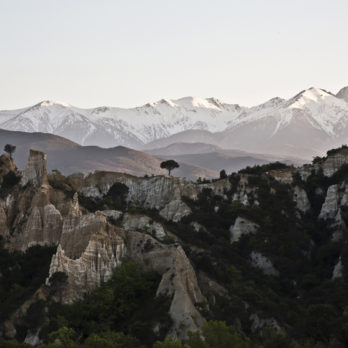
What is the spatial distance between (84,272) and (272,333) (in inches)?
1378

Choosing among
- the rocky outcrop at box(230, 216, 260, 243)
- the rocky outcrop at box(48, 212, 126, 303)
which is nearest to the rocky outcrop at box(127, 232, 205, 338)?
the rocky outcrop at box(48, 212, 126, 303)

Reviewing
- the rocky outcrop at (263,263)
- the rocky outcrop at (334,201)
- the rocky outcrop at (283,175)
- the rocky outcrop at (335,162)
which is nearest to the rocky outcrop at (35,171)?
the rocky outcrop at (263,263)

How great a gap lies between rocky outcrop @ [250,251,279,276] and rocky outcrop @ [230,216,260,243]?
7.54 meters

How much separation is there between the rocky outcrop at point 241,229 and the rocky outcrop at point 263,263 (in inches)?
297

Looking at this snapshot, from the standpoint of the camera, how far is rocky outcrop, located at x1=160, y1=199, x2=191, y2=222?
549 feet

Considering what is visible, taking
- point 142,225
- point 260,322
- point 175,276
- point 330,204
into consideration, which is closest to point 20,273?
point 175,276

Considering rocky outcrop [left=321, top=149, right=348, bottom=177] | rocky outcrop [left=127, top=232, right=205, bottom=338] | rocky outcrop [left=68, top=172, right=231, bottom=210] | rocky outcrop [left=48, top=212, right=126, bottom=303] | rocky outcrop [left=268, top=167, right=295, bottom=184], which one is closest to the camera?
rocky outcrop [left=127, top=232, right=205, bottom=338]

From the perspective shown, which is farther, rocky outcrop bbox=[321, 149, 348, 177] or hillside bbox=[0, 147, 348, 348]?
rocky outcrop bbox=[321, 149, 348, 177]

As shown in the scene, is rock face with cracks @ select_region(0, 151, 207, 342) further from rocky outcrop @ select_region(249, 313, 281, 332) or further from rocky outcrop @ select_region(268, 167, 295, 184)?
rocky outcrop @ select_region(268, 167, 295, 184)

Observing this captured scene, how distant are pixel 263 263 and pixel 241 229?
11.2 metres

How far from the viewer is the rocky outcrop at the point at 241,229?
161625 millimetres

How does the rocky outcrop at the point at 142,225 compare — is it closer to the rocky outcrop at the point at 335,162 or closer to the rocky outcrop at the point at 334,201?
the rocky outcrop at the point at 334,201

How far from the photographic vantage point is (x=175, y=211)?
16900 centimetres

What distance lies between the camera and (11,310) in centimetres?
11825
